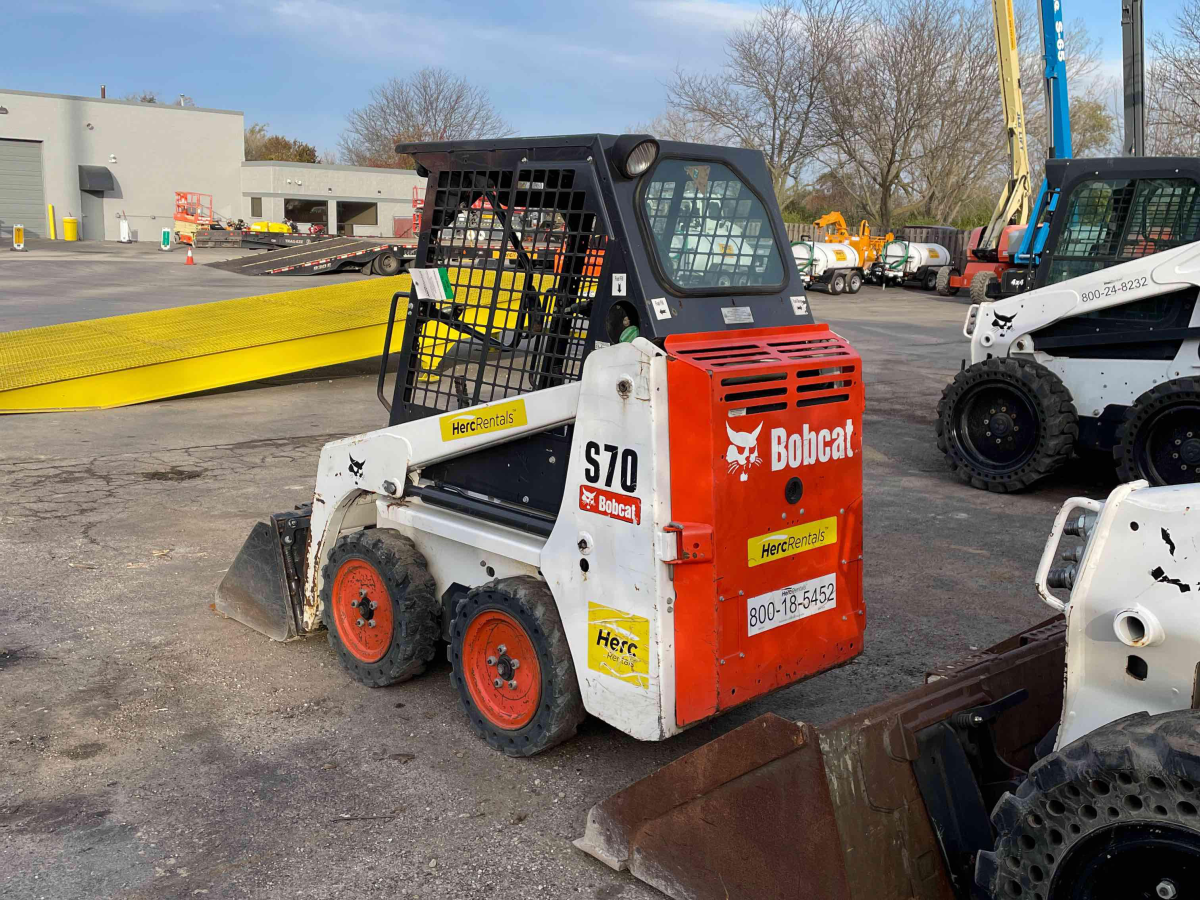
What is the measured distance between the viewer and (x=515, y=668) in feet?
13.6

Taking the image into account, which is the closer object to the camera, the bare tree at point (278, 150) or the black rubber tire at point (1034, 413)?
the black rubber tire at point (1034, 413)

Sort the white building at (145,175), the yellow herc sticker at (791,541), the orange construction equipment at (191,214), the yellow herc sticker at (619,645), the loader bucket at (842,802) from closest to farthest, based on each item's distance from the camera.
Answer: the loader bucket at (842,802) < the yellow herc sticker at (619,645) < the yellow herc sticker at (791,541) < the orange construction equipment at (191,214) < the white building at (145,175)

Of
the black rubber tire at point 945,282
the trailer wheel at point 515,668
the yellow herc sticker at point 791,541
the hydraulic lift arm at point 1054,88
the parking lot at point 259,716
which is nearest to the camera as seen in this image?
the parking lot at point 259,716

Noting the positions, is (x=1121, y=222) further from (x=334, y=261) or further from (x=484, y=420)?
(x=334, y=261)

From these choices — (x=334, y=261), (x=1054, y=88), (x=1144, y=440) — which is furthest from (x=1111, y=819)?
(x=334, y=261)

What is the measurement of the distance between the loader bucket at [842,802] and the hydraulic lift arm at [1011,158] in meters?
20.3

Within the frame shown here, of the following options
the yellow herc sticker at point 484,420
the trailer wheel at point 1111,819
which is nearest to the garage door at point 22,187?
the yellow herc sticker at point 484,420

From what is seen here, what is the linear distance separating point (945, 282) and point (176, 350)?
22268 millimetres

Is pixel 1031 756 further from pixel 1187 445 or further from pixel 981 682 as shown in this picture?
pixel 1187 445

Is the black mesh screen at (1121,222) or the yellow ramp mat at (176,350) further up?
the black mesh screen at (1121,222)

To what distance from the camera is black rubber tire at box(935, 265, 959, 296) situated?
95.3 feet

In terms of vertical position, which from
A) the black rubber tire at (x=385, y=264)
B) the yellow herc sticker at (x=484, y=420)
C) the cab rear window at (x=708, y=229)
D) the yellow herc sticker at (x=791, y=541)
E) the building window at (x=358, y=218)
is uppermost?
the building window at (x=358, y=218)

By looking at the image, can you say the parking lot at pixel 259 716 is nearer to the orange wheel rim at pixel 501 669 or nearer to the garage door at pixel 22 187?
the orange wheel rim at pixel 501 669

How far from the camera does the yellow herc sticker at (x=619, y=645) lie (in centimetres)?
364
